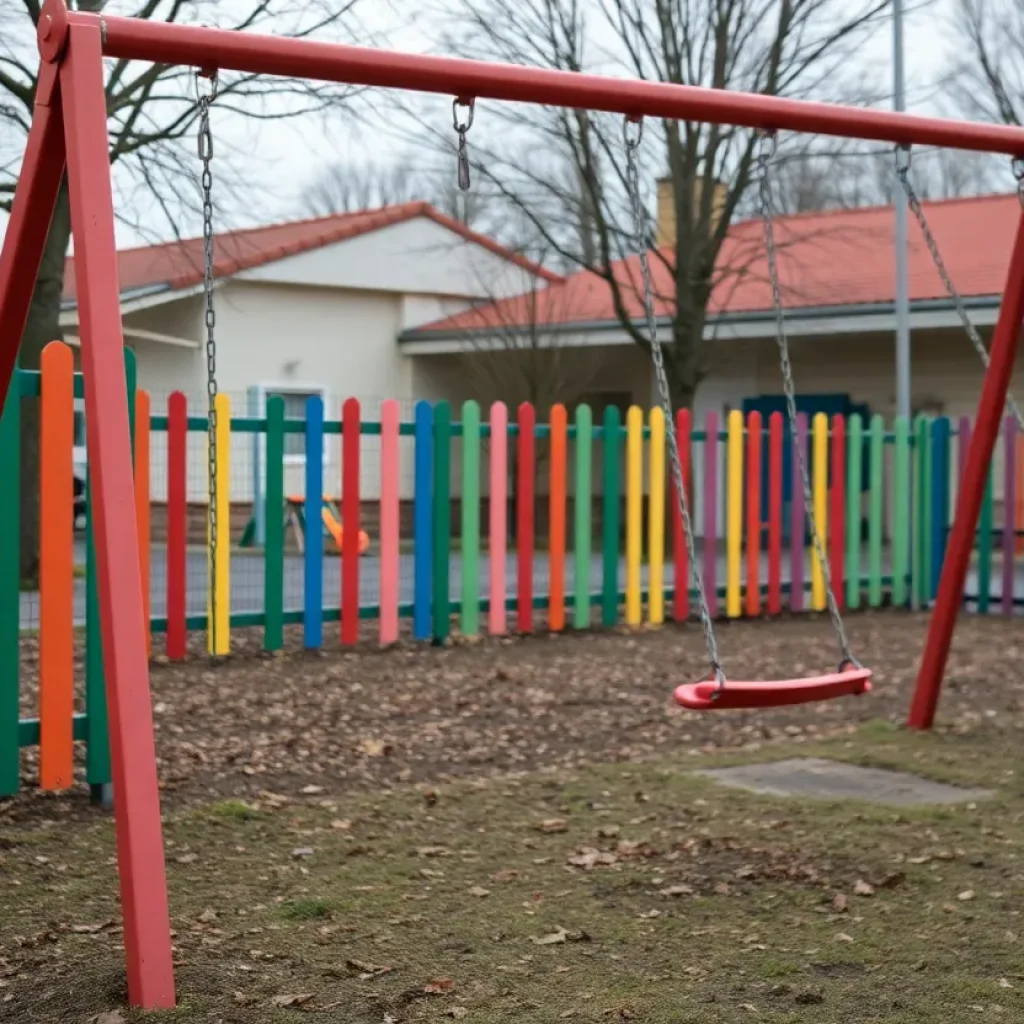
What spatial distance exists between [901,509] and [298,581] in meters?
5.47

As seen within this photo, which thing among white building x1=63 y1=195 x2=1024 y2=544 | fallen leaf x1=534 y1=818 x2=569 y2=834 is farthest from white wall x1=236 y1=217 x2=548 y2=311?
fallen leaf x1=534 y1=818 x2=569 y2=834

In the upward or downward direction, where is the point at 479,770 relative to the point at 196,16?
downward

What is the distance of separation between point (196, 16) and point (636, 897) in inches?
387

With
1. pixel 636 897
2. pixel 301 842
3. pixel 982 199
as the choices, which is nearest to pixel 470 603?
pixel 301 842

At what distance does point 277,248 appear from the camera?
20.7 metres

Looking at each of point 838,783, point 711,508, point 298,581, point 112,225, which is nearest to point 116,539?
point 112,225

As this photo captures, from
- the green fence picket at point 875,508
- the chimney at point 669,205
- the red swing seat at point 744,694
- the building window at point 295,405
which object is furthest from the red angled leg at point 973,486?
the building window at point 295,405

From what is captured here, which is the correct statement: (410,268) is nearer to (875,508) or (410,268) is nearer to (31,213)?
(875,508)

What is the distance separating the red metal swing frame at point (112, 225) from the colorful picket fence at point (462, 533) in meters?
1.28

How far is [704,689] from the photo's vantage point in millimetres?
4469

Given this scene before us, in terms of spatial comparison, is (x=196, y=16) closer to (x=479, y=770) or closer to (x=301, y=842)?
(x=479, y=770)

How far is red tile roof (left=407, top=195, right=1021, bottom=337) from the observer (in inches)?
750

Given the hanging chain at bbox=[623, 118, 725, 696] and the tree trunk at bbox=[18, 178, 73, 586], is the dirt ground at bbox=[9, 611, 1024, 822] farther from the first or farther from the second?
the tree trunk at bbox=[18, 178, 73, 586]

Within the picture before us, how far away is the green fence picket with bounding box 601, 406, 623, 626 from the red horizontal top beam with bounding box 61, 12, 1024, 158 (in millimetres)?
5376
